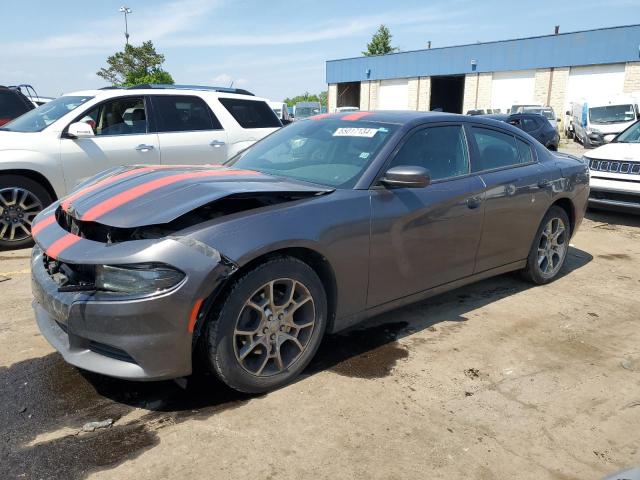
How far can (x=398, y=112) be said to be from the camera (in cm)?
418

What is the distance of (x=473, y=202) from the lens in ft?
13.0

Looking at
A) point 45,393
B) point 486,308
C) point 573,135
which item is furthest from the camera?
point 573,135

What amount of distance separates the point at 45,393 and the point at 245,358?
3.74ft

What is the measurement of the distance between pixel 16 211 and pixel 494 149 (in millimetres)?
4936

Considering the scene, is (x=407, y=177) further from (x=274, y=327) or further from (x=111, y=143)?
(x=111, y=143)

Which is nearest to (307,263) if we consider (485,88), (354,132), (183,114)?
(354,132)

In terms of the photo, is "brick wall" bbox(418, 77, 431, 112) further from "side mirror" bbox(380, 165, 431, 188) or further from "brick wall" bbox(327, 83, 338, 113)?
"side mirror" bbox(380, 165, 431, 188)

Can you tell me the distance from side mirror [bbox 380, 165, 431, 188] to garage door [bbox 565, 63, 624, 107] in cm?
3267

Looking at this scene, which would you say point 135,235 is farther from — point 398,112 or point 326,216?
point 398,112

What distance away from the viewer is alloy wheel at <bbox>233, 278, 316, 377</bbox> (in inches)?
113

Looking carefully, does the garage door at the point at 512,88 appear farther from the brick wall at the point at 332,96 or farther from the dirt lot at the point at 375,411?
the dirt lot at the point at 375,411

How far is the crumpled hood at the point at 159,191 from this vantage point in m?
2.75

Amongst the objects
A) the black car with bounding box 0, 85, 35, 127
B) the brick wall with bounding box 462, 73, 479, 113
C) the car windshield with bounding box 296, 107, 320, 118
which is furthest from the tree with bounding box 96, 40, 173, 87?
the black car with bounding box 0, 85, 35, 127

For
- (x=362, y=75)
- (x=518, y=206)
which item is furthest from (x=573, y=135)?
(x=518, y=206)
